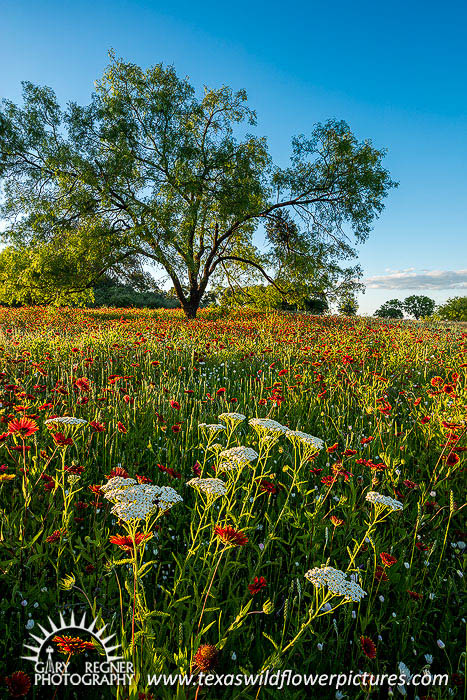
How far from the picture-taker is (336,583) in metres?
1.41

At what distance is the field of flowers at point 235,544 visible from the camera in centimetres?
149

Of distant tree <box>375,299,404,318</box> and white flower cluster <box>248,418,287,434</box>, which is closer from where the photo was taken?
white flower cluster <box>248,418,287,434</box>

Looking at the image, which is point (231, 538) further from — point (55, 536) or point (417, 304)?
point (417, 304)

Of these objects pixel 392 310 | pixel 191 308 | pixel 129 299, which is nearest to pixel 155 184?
pixel 191 308

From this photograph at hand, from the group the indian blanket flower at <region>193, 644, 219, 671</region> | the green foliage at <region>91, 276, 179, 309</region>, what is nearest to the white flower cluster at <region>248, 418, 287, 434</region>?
the indian blanket flower at <region>193, 644, 219, 671</region>

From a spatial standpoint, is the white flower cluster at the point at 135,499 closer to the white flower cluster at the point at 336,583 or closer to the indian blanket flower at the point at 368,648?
the white flower cluster at the point at 336,583

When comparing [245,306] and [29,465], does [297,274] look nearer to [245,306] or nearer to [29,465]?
[245,306]

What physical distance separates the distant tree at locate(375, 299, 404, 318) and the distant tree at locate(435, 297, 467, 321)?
278 inches

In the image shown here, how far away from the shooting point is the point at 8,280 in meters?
→ 14.5

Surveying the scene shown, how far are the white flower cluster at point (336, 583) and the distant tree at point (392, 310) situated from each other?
6873 cm

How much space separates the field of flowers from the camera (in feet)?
4.90

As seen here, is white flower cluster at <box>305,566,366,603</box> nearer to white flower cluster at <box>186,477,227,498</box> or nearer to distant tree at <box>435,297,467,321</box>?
white flower cluster at <box>186,477,227,498</box>

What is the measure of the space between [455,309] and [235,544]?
77.9 metres

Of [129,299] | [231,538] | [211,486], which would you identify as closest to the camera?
[231,538]
